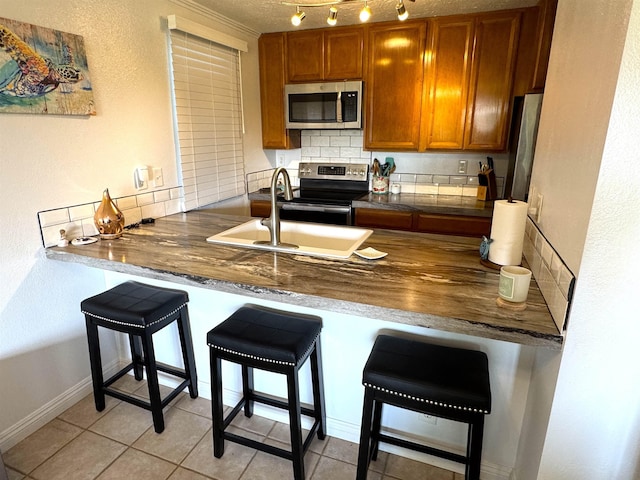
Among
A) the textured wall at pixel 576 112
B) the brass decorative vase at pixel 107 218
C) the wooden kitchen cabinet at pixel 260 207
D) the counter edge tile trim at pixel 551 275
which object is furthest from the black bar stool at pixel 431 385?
the wooden kitchen cabinet at pixel 260 207

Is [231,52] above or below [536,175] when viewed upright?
above

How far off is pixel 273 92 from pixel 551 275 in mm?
2917

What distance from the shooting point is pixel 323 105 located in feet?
10.8

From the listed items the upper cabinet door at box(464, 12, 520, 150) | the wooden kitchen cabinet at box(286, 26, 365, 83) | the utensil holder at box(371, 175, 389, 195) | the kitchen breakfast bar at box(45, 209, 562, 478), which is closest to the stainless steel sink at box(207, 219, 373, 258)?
the kitchen breakfast bar at box(45, 209, 562, 478)

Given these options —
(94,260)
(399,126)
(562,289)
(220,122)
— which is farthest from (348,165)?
(562,289)

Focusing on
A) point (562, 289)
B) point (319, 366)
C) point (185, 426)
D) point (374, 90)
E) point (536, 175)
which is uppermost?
point (374, 90)

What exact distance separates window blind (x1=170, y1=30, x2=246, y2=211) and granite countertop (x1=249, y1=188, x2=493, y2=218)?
1.44ft

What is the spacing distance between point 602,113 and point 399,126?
91.4 inches

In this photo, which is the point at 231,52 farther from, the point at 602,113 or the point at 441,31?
the point at 602,113

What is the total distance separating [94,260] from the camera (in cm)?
172

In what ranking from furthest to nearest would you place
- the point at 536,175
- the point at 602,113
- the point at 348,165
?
the point at 348,165 < the point at 536,175 < the point at 602,113

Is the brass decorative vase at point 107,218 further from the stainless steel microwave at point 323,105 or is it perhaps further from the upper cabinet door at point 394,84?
the upper cabinet door at point 394,84

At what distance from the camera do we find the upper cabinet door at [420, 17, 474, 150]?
2.85m

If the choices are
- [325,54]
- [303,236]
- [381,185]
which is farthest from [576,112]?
[325,54]
